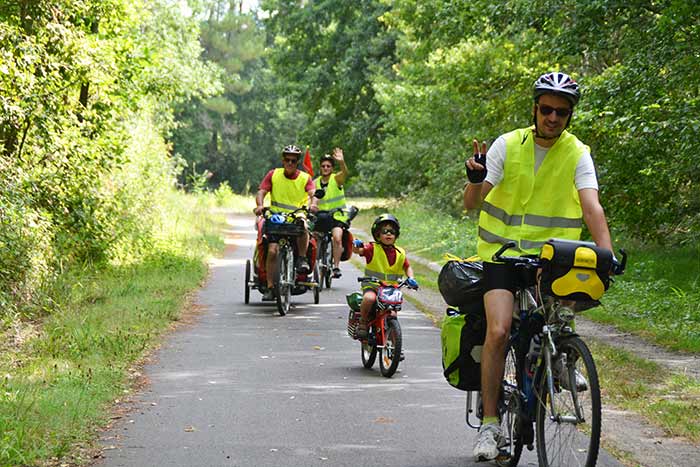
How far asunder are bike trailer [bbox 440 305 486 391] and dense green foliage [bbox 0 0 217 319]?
7.53 metres

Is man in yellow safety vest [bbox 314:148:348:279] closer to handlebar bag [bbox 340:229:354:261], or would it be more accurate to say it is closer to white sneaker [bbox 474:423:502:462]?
handlebar bag [bbox 340:229:354:261]

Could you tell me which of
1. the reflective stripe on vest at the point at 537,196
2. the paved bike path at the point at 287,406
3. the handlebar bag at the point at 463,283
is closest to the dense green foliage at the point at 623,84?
the paved bike path at the point at 287,406

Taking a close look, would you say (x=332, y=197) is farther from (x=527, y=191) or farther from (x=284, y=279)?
(x=527, y=191)

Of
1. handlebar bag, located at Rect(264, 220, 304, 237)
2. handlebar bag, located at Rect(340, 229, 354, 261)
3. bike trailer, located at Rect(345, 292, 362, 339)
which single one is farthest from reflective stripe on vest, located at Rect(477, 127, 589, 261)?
handlebar bag, located at Rect(340, 229, 354, 261)

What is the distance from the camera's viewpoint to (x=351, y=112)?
55406 millimetres

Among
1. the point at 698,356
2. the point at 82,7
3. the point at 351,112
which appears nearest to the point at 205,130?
the point at 351,112

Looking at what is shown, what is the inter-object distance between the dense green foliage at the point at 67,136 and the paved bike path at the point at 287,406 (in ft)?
7.45

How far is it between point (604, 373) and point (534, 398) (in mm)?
4285

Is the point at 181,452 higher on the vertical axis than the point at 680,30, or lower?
lower

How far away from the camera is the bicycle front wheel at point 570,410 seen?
5465 millimetres

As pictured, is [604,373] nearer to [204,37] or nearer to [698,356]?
[698,356]

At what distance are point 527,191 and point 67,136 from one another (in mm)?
11429

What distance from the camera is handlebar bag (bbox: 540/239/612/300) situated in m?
5.58

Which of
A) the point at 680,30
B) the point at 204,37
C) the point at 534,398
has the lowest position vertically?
the point at 534,398
